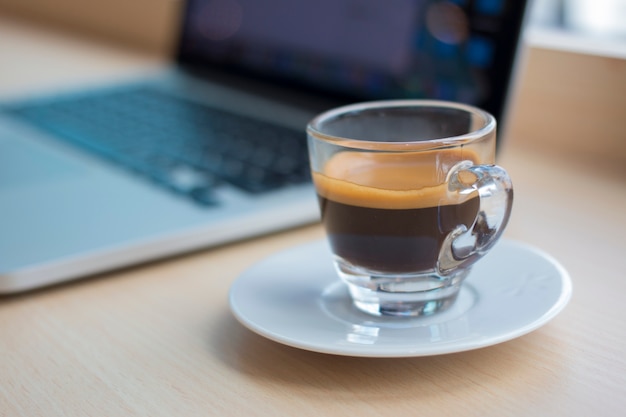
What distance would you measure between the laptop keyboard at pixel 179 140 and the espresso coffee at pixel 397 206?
17cm

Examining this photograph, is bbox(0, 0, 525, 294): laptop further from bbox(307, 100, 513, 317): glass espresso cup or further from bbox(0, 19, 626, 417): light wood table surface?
bbox(307, 100, 513, 317): glass espresso cup

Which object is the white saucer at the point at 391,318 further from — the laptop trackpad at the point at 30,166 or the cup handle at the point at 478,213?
the laptop trackpad at the point at 30,166

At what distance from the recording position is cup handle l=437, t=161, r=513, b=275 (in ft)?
1.23

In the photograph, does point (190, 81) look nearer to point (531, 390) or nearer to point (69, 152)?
point (69, 152)

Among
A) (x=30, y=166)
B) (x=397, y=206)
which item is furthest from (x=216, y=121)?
(x=397, y=206)

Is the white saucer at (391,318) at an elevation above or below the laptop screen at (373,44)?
below

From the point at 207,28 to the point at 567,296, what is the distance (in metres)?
0.69

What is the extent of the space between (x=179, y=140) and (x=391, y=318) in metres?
0.37

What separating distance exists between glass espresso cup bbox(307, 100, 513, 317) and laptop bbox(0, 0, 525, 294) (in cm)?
14

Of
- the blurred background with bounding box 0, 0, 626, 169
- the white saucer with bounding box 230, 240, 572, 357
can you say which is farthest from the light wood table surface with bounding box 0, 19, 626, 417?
the blurred background with bounding box 0, 0, 626, 169

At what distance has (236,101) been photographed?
2.82 ft

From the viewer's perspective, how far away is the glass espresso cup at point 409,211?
1.22 ft

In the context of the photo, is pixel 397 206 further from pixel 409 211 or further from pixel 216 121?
pixel 216 121

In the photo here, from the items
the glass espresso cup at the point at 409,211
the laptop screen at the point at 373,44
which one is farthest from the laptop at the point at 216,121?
the glass espresso cup at the point at 409,211
